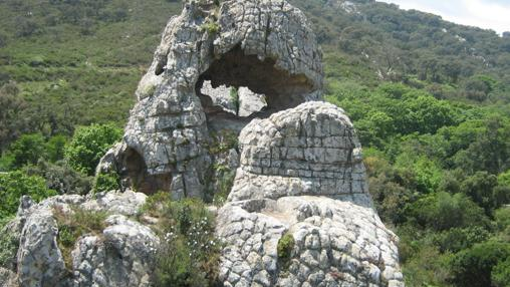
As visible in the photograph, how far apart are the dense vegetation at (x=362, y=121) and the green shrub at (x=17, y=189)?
0.05 m

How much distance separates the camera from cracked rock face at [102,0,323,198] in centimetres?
2022

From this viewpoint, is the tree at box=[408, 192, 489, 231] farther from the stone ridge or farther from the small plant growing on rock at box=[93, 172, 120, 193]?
the stone ridge

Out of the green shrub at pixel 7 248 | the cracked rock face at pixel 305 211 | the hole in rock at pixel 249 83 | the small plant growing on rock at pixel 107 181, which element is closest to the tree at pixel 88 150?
the small plant growing on rock at pixel 107 181

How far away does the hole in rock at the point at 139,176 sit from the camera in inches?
820

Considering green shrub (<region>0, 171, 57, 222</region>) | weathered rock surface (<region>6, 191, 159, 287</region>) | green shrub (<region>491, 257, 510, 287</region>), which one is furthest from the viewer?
green shrub (<region>491, 257, 510, 287</region>)

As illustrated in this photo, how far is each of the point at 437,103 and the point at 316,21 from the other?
6731 cm

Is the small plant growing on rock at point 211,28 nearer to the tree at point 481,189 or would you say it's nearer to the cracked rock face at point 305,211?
the cracked rock face at point 305,211

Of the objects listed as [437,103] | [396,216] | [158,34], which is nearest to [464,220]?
[396,216]

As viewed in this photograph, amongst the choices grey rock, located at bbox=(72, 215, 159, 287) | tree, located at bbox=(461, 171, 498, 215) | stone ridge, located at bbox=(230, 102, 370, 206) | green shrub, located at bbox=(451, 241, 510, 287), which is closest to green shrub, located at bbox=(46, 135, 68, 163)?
green shrub, located at bbox=(451, 241, 510, 287)

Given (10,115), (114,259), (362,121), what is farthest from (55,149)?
(362,121)

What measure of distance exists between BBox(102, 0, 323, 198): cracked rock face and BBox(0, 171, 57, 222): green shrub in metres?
5.86

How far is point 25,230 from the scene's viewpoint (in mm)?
13273

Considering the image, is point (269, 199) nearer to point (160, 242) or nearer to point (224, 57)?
point (160, 242)

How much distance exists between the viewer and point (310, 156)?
17.0 m
